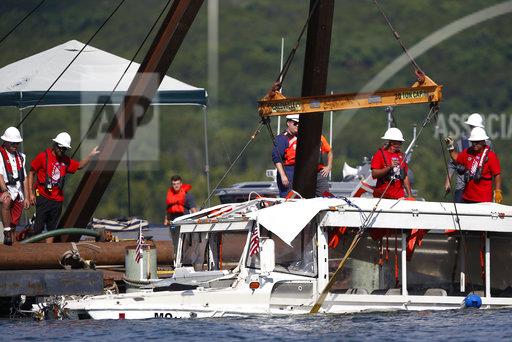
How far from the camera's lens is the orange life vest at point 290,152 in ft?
65.5

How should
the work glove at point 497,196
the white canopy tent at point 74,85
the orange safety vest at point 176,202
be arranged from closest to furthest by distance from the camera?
1. the work glove at point 497,196
2. the white canopy tent at point 74,85
3. the orange safety vest at point 176,202

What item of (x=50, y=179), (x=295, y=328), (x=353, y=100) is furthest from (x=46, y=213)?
(x=295, y=328)

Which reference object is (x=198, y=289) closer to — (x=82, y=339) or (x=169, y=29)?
(x=82, y=339)

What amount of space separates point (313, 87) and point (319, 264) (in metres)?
3.73

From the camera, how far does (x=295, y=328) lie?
1554 centimetres

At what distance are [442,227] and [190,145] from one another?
1080 inches

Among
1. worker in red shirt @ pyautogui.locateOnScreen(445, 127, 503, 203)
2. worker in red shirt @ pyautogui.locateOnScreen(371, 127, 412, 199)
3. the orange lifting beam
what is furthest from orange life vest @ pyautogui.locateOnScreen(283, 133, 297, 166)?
worker in red shirt @ pyautogui.locateOnScreen(445, 127, 503, 203)

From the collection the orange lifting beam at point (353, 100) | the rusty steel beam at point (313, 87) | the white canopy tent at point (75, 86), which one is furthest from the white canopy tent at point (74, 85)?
the orange lifting beam at point (353, 100)

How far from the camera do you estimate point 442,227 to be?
1662cm

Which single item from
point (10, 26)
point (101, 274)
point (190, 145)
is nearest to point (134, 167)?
point (190, 145)

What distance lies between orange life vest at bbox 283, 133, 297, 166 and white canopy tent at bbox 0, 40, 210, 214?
3.31m

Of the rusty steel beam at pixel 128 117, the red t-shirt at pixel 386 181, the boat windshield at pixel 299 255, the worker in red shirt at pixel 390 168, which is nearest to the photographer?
the boat windshield at pixel 299 255

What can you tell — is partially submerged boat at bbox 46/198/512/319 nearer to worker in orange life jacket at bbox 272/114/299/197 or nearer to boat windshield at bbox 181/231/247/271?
boat windshield at bbox 181/231/247/271

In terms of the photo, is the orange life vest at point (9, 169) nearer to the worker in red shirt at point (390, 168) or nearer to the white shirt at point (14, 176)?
the white shirt at point (14, 176)
